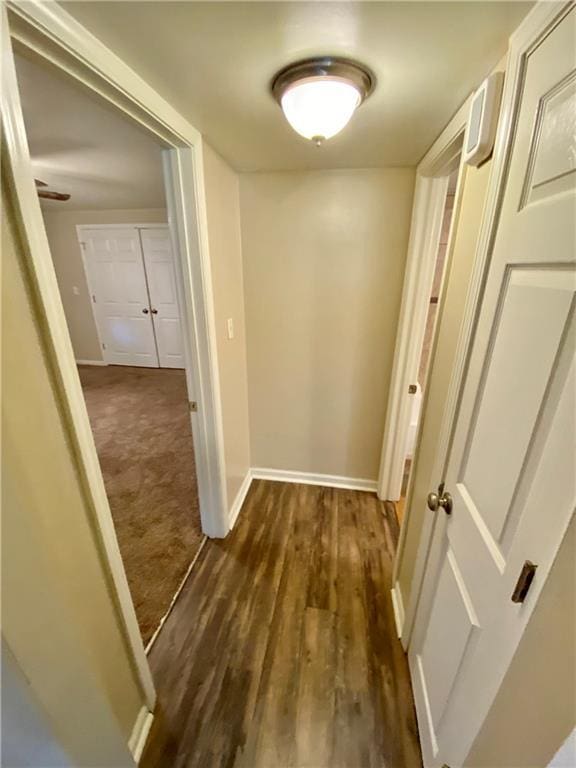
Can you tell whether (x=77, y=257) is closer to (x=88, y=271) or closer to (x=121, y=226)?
(x=88, y=271)

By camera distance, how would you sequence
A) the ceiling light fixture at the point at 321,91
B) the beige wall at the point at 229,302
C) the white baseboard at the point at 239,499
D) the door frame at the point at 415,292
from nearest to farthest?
the ceiling light fixture at the point at 321,91 → the door frame at the point at 415,292 → the beige wall at the point at 229,302 → the white baseboard at the point at 239,499

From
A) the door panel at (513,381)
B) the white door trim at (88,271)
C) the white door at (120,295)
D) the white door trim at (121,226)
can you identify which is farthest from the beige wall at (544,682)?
the white door trim at (88,271)

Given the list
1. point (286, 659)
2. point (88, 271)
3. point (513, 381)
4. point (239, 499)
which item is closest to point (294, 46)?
point (513, 381)

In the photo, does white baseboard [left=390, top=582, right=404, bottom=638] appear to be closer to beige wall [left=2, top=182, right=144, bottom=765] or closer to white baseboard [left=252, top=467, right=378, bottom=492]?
white baseboard [left=252, top=467, right=378, bottom=492]

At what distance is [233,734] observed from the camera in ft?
3.88

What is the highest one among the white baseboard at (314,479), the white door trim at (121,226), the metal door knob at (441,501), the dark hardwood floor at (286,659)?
the white door trim at (121,226)

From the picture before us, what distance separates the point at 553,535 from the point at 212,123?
64.2 inches

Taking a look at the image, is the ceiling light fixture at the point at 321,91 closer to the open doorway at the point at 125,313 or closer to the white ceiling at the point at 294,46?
the white ceiling at the point at 294,46

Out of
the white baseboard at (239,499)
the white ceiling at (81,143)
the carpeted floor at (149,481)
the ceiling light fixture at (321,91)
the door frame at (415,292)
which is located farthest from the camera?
the white baseboard at (239,499)

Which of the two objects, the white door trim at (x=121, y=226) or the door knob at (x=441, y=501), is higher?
the white door trim at (x=121, y=226)

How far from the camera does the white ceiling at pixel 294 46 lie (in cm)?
68

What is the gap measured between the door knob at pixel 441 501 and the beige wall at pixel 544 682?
1.36 ft

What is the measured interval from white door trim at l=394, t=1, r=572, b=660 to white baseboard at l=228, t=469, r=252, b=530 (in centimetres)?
129

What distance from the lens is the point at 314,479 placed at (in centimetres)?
252
